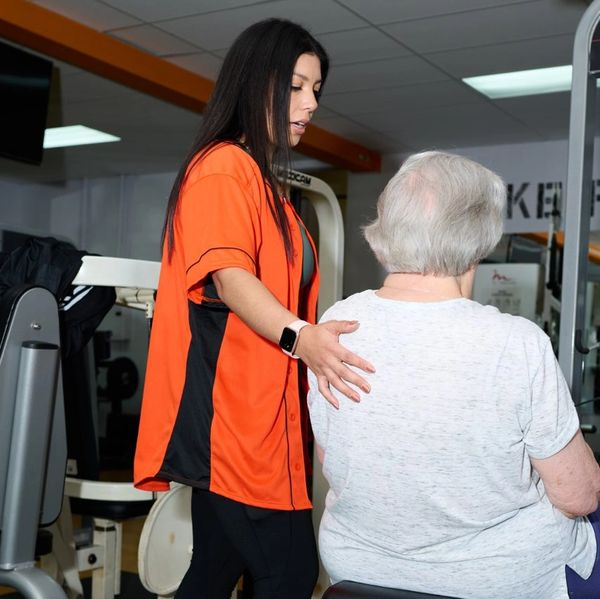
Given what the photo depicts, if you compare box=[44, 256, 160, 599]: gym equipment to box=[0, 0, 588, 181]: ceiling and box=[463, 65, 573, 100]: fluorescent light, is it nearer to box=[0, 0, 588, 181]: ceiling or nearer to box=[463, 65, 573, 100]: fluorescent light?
box=[0, 0, 588, 181]: ceiling

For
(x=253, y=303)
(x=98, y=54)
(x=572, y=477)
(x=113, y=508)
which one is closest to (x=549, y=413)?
(x=572, y=477)

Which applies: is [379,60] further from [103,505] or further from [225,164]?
[225,164]

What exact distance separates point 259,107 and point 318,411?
49cm

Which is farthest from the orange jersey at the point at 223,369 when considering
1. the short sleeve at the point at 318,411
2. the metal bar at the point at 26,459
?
the metal bar at the point at 26,459

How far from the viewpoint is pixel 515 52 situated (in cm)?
477

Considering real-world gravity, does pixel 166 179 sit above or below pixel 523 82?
below

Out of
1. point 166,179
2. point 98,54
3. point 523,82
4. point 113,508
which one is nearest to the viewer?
point 113,508

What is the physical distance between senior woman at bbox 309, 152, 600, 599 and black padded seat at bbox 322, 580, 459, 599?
0.02 meters

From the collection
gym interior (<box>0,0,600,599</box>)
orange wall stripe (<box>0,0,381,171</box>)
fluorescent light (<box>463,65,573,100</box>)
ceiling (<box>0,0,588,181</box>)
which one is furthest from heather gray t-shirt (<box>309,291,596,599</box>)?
fluorescent light (<box>463,65,573,100</box>)

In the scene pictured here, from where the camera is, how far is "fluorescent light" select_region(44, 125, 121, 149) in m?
6.98

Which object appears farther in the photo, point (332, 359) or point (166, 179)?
point (166, 179)

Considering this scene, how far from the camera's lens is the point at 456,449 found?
1.04 meters

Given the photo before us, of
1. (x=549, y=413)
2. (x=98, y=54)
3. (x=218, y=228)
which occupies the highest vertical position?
(x=98, y=54)

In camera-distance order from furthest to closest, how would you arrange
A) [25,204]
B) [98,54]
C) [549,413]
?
[25,204] < [98,54] < [549,413]
